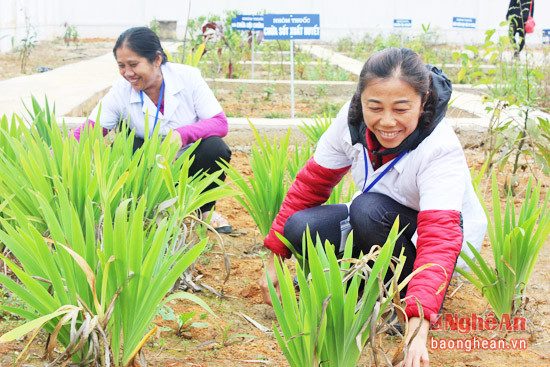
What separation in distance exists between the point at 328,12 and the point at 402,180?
15830 millimetres

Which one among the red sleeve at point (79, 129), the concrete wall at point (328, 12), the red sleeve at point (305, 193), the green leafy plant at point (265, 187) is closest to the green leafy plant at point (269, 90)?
the red sleeve at point (79, 129)

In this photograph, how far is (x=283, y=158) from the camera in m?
2.28

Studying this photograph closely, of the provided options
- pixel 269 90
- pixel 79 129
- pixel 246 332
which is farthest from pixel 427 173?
pixel 269 90

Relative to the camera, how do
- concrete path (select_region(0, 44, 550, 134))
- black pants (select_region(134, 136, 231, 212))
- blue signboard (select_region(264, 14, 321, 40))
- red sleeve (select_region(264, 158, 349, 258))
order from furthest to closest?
blue signboard (select_region(264, 14, 321, 40)) < concrete path (select_region(0, 44, 550, 134)) < black pants (select_region(134, 136, 231, 212)) < red sleeve (select_region(264, 158, 349, 258))

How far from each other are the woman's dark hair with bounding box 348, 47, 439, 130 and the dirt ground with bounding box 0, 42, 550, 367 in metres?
0.61

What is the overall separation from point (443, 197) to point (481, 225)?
32 centimetres

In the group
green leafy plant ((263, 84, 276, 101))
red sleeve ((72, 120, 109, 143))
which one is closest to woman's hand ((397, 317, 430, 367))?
A: red sleeve ((72, 120, 109, 143))

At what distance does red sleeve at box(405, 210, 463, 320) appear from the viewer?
139cm

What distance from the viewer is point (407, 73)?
1573 mm

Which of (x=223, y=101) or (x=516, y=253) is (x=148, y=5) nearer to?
(x=223, y=101)

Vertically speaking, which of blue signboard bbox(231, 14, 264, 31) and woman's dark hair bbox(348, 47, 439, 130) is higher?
blue signboard bbox(231, 14, 264, 31)
